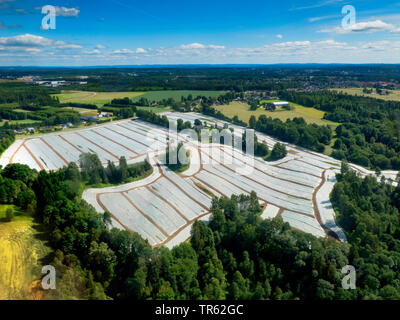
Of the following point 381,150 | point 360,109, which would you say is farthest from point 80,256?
point 360,109

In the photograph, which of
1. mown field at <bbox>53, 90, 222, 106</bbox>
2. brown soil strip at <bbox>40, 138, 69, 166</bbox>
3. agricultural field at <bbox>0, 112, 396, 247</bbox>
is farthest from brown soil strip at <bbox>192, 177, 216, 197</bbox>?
mown field at <bbox>53, 90, 222, 106</bbox>

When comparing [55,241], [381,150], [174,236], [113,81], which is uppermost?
[113,81]

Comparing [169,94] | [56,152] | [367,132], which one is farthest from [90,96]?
[367,132]

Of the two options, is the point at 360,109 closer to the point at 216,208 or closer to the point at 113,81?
the point at 216,208

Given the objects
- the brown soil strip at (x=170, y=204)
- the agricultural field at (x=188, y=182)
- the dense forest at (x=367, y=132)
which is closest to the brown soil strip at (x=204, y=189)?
the agricultural field at (x=188, y=182)

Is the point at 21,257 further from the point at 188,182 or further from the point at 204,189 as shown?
the point at 188,182

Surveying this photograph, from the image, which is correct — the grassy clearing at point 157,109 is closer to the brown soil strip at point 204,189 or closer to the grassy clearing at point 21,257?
the brown soil strip at point 204,189
